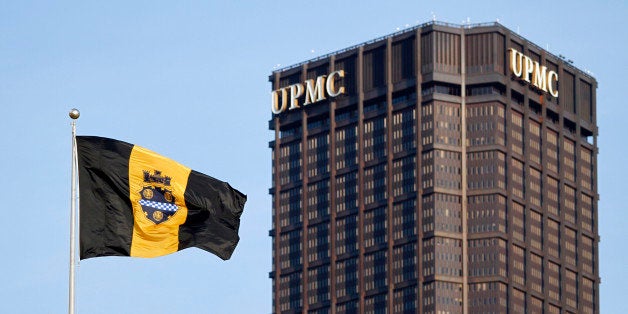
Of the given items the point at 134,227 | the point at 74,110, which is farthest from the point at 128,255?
the point at 74,110

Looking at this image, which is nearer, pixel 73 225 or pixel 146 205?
pixel 73 225

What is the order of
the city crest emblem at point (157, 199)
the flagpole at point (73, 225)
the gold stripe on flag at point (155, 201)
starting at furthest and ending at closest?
1. the city crest emblem at point (157, 199)
2. the gold stripe on flag at point (155, 201)
3. the flagpole at point (73, 225)

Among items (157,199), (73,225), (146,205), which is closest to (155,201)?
(157,199)

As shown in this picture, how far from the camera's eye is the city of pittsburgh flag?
84.2 m

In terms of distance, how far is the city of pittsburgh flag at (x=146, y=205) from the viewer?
276 ft

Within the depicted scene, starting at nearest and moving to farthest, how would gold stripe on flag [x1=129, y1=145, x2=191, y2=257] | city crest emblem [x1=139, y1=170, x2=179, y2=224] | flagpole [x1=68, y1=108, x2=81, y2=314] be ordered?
flagpole [x1=68, y1=108, x2=81, y2=314], gold stripe on flag [x1=129, y1=145, x2=191, y2=257], city crest emblem [x1=139, y1=170, x2=179, y2=224]

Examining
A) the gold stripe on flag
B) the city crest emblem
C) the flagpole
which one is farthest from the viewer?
the city crest emblem

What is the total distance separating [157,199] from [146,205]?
2.47ft

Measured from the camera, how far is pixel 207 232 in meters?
87.9

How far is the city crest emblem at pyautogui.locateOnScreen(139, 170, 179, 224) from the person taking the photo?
86188mm

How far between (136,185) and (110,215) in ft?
6.36

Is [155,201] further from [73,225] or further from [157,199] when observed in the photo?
[73,225]

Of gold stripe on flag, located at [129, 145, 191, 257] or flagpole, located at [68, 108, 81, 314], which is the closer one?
flagpole, located at [68, 108, 81, 314]

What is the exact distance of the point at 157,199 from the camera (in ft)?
285
